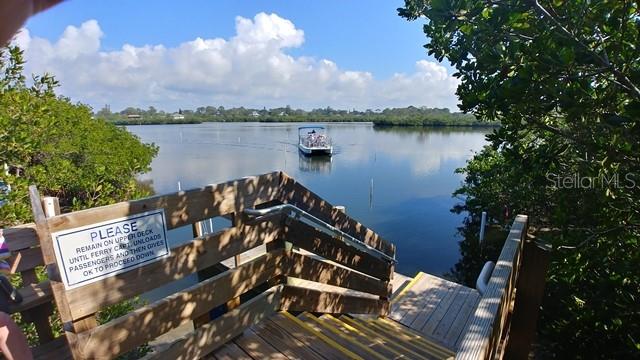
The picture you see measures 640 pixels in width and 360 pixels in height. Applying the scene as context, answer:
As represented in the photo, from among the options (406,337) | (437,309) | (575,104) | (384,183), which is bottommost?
(384,183)

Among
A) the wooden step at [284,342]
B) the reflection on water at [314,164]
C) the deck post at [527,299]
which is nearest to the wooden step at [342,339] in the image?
the wooden step at [284,342]

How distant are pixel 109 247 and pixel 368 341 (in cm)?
226

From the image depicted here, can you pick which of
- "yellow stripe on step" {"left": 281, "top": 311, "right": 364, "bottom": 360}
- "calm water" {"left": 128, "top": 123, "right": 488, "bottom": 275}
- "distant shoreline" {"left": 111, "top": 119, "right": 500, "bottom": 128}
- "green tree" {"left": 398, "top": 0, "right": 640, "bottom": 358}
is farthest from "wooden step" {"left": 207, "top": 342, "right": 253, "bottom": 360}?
"distant shoreline" {"left": 111, "top": 119, "right": 500, "bottom": 128}

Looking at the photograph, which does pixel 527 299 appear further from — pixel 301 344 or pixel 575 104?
pixel 301 344

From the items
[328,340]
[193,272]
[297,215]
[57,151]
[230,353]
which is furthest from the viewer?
[57,151]

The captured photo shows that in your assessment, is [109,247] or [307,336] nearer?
[109,247]

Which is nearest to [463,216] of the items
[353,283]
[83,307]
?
[353,283]

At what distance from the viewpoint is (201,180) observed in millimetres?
27359

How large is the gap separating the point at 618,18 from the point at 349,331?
2.96 meters

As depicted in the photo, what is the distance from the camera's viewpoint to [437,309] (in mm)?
6355

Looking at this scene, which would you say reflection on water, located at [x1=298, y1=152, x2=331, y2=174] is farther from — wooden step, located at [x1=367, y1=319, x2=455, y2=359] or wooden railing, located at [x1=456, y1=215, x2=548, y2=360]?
wooden railing, located at [x1=456, y1=215, x2=548, y2=360]

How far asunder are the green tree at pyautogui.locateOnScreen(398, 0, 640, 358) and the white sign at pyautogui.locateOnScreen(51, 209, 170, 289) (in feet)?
7.62

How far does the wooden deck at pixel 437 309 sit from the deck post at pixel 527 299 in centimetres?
277

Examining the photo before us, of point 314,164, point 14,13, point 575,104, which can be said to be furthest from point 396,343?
point 314,164
